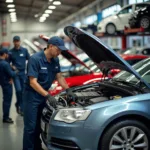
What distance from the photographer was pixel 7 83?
672cm

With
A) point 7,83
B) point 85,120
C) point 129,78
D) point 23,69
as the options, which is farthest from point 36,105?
point 23,69

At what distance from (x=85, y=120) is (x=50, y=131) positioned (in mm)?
459

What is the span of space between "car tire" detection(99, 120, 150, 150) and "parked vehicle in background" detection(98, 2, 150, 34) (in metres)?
9.13

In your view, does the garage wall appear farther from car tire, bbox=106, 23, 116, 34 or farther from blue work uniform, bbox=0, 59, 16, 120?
blue work uniform, bbox=0, 59, 16, 120

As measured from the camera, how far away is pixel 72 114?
3.78 meters

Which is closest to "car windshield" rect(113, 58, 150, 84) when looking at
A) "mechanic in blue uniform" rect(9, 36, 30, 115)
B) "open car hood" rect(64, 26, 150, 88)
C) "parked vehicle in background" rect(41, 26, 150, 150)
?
"open car hood" rect(64, 26, 150, 88)

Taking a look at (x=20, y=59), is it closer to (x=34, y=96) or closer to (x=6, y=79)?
(x=6, y=79)

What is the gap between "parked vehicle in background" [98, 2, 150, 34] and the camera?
12.6 meters

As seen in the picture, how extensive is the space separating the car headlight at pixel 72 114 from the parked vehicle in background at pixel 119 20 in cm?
925

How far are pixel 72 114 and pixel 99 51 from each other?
1.05 meters

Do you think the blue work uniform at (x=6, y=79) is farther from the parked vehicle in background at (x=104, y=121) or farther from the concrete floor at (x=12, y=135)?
the parked vehicle in background at (x=104, y=121)

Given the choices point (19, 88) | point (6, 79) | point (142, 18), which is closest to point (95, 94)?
point (6, 79)

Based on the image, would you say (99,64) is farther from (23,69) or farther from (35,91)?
(23,69)

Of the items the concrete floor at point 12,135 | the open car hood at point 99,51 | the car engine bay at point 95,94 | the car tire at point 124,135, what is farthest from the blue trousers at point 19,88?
the car tire at point 124,135
